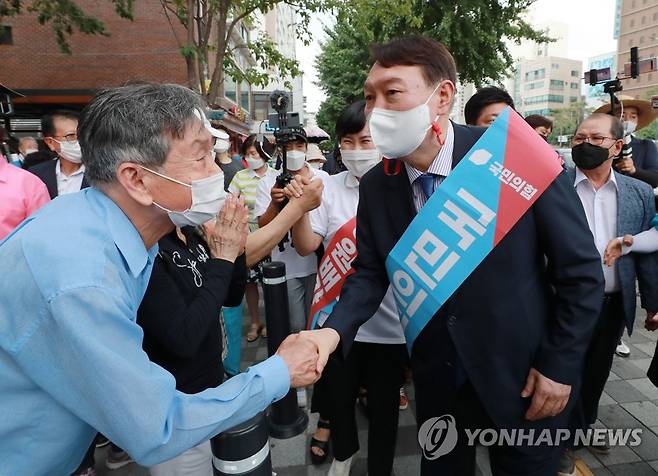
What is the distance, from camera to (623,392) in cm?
341

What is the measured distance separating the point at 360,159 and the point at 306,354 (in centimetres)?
145

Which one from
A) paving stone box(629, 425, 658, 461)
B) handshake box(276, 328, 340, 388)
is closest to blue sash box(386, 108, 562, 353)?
handshake box(276, 328, 340, 388)

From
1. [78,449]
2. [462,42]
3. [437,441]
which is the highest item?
[462,42]

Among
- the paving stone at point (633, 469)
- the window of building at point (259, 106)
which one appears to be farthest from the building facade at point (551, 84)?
the paving stone at point (633, 469)

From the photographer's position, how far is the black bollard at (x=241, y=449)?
4.84 feet

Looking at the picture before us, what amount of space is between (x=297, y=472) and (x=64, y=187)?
9.22 feet

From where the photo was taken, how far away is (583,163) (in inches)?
105

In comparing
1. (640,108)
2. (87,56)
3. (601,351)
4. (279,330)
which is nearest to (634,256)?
(601,351)

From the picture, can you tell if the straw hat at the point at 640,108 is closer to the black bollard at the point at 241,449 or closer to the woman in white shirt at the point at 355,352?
the woman in white shirt at the point at 355,352

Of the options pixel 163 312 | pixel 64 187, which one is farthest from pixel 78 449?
pixel 64 187

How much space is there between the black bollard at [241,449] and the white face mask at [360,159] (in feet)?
5.24

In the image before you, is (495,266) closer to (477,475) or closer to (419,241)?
(419,241)

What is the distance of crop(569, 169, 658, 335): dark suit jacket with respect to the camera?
2631 millimetres
